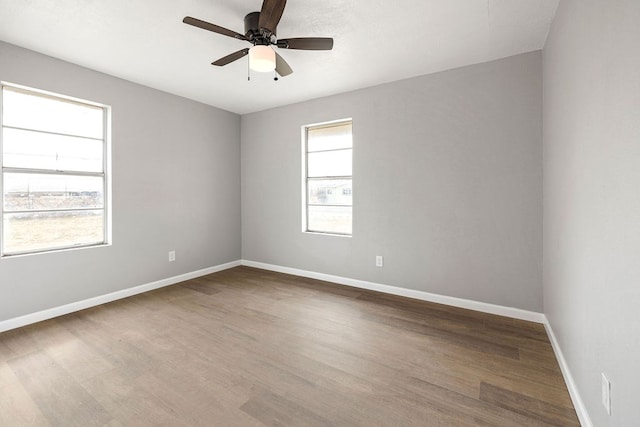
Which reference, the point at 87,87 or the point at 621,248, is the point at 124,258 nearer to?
the point at 87,87

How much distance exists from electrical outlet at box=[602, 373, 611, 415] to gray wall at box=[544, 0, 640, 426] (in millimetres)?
35

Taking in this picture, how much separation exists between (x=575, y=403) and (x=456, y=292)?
5.02 feet

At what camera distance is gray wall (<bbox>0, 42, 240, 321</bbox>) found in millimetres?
2801

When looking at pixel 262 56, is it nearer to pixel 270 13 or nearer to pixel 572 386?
pixel 270 13

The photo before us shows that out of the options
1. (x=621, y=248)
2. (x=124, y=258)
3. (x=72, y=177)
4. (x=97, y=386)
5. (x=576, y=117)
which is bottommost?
Result: (x=97, y=386)

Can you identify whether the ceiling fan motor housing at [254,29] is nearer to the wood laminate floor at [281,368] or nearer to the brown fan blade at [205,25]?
the brown fan blade at [205,25]

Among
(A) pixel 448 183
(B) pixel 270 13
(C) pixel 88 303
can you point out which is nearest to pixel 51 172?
(C) pixel 88 303

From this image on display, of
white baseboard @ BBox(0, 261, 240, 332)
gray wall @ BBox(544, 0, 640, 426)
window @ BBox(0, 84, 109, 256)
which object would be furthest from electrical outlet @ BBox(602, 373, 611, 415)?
window @ BBox(0, 84, 109, 256)

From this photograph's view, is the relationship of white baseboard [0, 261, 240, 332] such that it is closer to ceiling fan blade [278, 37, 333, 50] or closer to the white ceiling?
the white ceiling

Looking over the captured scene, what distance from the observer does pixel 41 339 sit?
2.47 metres

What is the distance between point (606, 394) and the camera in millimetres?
1253

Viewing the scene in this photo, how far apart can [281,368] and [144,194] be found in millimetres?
2925

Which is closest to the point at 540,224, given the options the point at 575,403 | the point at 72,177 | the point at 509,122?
the point at 509,122

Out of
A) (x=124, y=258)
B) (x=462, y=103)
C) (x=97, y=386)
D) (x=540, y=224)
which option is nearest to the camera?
(x=97, y=386)
